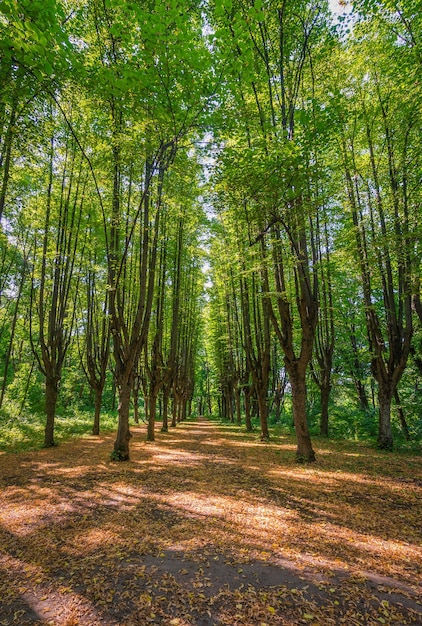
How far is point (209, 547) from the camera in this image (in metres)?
3.79

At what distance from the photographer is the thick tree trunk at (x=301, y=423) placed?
845 centimetres

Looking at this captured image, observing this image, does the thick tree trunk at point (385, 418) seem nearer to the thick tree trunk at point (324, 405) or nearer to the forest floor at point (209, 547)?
the thick tree trunk at point (324, 405)

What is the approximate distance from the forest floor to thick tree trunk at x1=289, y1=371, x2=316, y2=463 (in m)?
1.22

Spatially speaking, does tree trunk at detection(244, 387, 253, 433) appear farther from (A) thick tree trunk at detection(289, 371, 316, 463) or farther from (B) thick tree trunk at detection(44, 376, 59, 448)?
(B) thick tree trunk at detection(44, 376, 59, 448)

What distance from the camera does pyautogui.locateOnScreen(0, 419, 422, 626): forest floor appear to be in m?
2.72

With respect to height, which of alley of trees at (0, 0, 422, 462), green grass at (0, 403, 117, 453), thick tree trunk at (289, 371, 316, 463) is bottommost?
green grass at (0, 403, 117, 453)

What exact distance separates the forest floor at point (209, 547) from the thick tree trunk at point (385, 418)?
368 cm

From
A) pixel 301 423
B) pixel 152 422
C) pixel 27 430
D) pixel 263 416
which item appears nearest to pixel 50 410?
pixel 27 430

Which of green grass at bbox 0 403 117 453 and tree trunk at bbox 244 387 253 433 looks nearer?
green grass at bbox 0 403 117 453

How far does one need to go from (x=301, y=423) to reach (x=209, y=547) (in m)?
5.42

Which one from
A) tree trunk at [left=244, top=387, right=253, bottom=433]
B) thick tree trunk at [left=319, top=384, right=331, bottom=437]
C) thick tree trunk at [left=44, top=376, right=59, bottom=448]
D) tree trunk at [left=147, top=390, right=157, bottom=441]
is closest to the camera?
thick tree trunk at [left=44, top=376, right=59, bottom=448]

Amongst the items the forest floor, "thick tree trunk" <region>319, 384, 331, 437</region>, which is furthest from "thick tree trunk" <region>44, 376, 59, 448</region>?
"thick tree trunk" <region>319, 384, 331, 437</region>

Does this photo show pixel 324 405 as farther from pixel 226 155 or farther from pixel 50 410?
pixel 226 155

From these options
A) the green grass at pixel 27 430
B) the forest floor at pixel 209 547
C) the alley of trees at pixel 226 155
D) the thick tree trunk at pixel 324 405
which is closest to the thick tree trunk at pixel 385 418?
the alley of trees at pixel 226 155
